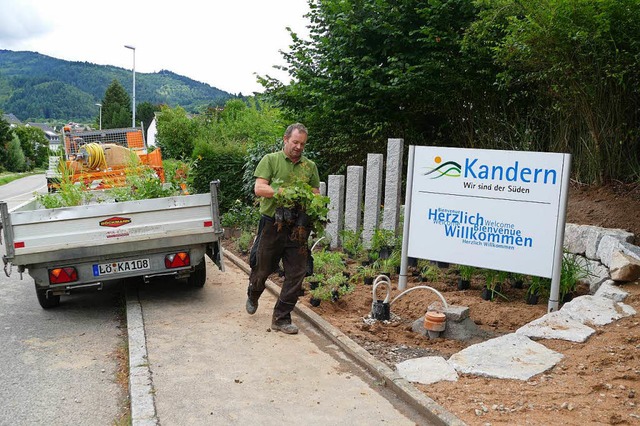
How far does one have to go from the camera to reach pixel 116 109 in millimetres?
102750

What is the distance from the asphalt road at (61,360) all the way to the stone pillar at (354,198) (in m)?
3.66

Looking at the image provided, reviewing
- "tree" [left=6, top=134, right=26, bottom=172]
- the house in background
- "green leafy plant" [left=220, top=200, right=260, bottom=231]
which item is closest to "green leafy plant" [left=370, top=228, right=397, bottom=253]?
"green leafy plant" [left=220, top=200, right=260, bottom=231]

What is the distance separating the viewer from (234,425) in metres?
3.85

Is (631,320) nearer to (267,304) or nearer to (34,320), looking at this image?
(267,304)

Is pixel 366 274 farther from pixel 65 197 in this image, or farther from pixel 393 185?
pixel 65 197

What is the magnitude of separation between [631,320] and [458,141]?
7.04m

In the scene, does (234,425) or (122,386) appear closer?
(234,425)

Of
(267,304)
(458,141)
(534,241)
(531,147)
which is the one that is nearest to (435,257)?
(534,241)

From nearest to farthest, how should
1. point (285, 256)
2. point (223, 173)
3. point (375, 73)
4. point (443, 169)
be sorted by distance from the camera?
1. point (285, 256)
2. point (443, 169)
3. point (375, 73)
4. point (223, 173)

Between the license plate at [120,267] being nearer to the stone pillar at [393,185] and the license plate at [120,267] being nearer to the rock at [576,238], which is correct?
the stone pillar at [393,185]

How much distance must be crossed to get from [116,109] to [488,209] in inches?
4135

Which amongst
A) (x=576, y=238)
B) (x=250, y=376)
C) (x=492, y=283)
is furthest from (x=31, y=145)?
(x=250, y=376)

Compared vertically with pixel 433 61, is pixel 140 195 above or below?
below

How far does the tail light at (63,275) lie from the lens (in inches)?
249
